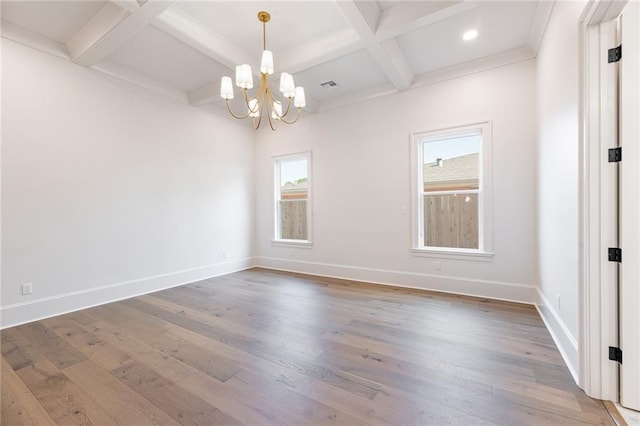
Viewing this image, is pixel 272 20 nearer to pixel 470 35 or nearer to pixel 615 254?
pixel 470 35

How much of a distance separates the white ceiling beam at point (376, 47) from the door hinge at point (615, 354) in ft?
10.2

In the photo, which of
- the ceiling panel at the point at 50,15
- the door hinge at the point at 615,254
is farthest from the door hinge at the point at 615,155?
the ceiling panel at the point at 50,15

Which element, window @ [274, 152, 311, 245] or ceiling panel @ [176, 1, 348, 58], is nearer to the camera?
ceiling panel @ [176, 1, 348, 58]

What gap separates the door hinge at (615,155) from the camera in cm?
158

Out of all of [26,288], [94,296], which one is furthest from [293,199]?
[26,288]

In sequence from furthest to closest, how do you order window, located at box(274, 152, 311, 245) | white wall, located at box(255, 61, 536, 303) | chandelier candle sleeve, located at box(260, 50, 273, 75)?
1. window, located at box(274, 152, 311, 245)
2. white wall, located at box(255, 61, 536, 303)
3. chandelier candle sleeve, located at box(260, 50, 273, 75)

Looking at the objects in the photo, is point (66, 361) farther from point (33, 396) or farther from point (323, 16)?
point (323, 16)

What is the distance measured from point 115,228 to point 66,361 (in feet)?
6.49

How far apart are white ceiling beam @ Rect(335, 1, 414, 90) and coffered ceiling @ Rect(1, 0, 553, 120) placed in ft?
0.04

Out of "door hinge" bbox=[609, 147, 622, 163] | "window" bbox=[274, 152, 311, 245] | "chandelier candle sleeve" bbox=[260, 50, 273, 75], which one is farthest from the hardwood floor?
"chandelier candle sleeve" bbox=[260, 50, 273, 75]

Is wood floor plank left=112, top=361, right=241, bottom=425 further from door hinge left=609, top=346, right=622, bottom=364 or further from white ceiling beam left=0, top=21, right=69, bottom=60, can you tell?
white ceiling beam left=0, top=21, right=69, bottom=60

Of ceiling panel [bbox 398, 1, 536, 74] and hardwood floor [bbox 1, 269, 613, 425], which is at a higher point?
ceiling panel [bbox 398, 1, 536, 74]

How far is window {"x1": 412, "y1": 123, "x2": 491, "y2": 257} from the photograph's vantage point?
3.59m

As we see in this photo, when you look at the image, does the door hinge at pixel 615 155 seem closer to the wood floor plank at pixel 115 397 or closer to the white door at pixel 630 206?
the white door at pixel 630 206
